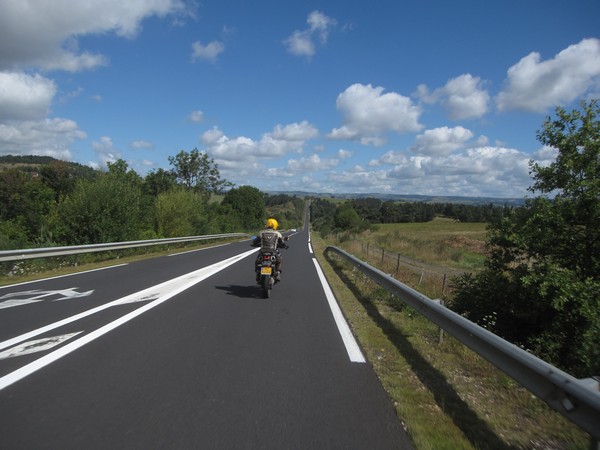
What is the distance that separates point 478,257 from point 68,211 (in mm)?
27879

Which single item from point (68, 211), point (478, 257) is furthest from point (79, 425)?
point (478, 257)

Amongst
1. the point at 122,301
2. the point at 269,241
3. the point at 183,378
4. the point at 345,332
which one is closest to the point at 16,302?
the point at 122,301

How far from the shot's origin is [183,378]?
4797mm

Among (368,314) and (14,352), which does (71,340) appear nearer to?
(14,352)

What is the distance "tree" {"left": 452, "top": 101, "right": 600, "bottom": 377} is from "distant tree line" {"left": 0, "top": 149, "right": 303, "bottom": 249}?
17.0 metres

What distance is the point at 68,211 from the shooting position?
23.7 meters

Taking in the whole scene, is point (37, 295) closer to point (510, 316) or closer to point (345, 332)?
point (345, 332)

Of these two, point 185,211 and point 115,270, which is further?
point 185,211

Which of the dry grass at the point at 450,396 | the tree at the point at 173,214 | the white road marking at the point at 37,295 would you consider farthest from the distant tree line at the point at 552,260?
the tree at the point at 173,214

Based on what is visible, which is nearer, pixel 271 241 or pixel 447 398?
pixel 447 398

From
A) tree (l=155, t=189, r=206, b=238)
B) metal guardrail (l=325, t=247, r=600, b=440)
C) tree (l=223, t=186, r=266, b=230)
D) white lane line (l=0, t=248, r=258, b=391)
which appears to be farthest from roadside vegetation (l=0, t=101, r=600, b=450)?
tree (l=223, t=186, r=266, b=230)

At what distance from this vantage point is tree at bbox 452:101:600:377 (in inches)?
301

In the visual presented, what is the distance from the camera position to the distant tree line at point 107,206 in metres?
23.7

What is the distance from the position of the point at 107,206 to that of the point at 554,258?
862 inches
